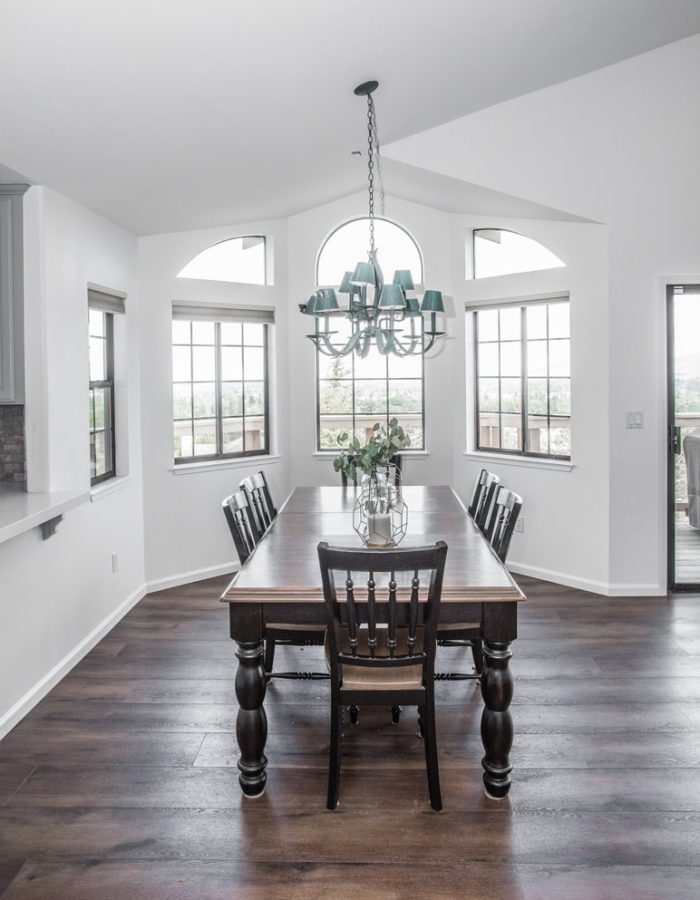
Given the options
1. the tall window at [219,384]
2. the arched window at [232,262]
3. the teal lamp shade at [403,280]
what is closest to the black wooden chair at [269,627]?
the teal lamp shade at [403,280]

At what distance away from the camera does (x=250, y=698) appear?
2.69 m

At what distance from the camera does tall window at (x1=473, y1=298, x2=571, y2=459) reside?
5664 mm

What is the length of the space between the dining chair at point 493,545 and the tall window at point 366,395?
8.07 feet

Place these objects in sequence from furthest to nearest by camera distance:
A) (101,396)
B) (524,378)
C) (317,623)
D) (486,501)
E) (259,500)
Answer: (524,378) → (101,396) → (259,500) → (486,501) → (317,623)

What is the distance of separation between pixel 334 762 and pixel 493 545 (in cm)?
131

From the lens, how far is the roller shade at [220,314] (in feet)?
18.6

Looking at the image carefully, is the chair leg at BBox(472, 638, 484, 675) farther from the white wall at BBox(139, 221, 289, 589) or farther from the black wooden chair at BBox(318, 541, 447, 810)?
the white wall at BBox(139, 221, 289, 589)

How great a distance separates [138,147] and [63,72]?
34.4 inches

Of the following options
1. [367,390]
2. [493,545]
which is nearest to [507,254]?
[367,390]

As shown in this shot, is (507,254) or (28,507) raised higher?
(507,254)

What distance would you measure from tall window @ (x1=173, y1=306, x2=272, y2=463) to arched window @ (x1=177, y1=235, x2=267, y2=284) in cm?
30

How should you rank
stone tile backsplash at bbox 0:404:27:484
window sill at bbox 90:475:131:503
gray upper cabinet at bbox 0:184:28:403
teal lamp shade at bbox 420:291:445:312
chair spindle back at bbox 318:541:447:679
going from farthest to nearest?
1. window sill at bbox 90:475:131:503
2. teal lamp shade at bbox 420:291:445:312
3. stone tile backsplash at bbox 0:404:27:484
4. gray upper cabinet at bbox 0:184:28:403
5. chair spindle back at bbox 318:541:447:679

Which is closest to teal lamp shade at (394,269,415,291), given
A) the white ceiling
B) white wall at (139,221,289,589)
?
the white ceiling

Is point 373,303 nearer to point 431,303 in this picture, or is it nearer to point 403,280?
point 403,280
